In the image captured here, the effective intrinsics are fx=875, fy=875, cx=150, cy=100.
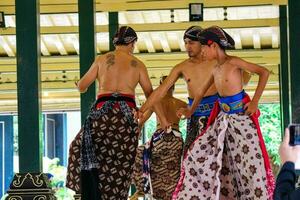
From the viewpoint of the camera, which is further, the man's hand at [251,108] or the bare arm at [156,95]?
the bare arm at [156,95]

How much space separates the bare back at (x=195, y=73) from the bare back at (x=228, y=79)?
0.71m

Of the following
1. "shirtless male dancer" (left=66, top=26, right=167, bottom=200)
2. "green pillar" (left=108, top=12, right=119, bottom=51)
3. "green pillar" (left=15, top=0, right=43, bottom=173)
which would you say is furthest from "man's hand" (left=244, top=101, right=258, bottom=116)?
"green pillar" (left=108, top=12, right=119, bottom=51)

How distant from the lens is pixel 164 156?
8.54 metres

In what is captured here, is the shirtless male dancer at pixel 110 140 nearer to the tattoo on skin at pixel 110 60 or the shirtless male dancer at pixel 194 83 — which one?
the tattoo on skin at pixel 110 60

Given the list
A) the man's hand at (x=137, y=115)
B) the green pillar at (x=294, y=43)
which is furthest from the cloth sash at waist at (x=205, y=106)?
the green pillar at (x=294, y=43)

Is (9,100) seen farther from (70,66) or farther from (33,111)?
(33,111)

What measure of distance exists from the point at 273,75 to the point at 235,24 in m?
4.02

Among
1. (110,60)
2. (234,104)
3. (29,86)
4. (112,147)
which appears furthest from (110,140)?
(29,86)

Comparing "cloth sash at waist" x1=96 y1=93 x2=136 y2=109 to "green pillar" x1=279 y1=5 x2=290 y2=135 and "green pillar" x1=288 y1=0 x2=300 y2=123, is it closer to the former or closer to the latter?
"green pillar" x1=288 y1=0 x2=300 y2=123

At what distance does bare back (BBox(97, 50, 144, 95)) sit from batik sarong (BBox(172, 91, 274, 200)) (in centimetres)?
93

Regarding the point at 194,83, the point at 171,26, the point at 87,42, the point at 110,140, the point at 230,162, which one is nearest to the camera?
the point at 230,162

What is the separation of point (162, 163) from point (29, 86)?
66.3 inches

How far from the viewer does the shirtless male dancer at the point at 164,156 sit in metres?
8.49

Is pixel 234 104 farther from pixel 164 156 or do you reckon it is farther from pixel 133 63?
pixel 164 156
